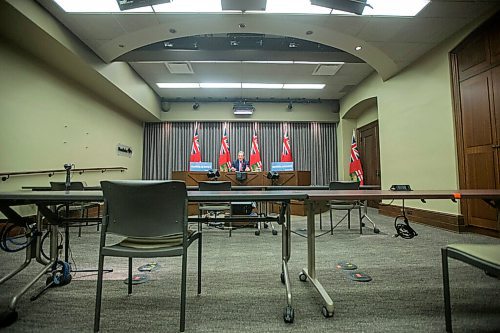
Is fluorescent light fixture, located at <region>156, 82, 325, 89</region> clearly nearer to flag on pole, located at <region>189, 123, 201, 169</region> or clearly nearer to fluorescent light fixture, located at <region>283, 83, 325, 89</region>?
fluorescent light fixture, located at <region>283, 83, 325, 89</region>

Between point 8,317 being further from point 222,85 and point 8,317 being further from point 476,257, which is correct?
point 222,85

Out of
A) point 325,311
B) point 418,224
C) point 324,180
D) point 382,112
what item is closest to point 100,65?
point 325,311

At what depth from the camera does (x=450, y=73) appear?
12.2 ft

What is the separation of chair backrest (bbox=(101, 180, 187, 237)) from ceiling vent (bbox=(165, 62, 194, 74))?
4.69 metres

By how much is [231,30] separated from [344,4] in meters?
1.57

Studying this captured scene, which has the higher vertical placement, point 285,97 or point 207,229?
point 285,97

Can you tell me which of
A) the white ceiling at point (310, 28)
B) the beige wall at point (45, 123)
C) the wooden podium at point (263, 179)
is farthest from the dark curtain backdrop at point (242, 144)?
the white ceiling at point (310, 28)

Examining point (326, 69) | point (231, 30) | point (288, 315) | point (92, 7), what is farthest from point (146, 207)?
point (326, 69)

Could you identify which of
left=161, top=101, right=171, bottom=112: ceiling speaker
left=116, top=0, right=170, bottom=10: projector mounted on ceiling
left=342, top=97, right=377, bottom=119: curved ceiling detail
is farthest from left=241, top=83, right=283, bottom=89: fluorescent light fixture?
left=116, top=0, right=170, bottom=10: projector mounted on ceiling

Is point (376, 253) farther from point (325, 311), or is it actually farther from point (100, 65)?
point (100, 65)

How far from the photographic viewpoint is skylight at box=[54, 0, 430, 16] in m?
3.16

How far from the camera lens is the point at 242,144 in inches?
315

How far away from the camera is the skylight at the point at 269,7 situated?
316 centimetres

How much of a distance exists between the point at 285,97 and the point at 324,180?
2.92 metres
